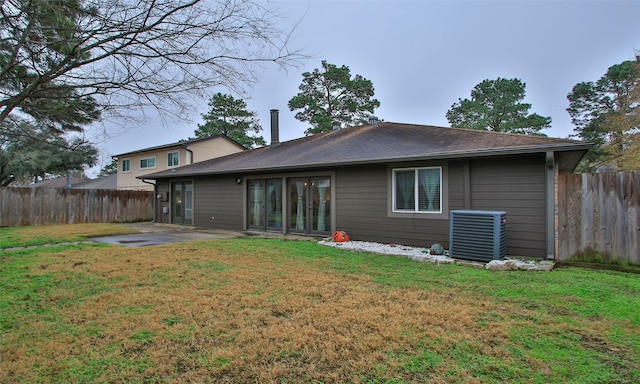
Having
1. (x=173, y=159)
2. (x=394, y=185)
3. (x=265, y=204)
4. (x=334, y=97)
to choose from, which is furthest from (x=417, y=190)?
(x=334, y=97)

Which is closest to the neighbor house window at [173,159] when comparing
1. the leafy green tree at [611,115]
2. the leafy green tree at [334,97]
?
the leafy green tree at [334,97]

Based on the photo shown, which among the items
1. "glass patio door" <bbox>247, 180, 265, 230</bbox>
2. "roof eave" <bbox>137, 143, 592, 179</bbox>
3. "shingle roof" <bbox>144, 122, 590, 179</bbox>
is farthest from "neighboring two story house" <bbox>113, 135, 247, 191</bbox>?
"roof eave" <bbox>137, 143, 592, 179</bbox>

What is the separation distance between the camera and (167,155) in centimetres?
1977

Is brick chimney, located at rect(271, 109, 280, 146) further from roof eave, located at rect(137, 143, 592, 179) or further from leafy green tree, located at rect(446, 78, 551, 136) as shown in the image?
leafy green tree, located at rect(446, 78, 551, 136)

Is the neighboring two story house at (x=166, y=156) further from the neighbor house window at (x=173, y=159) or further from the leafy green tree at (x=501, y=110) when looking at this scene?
the leafy green tree at (x=501, y=110)

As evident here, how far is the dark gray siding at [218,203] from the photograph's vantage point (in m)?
11.1

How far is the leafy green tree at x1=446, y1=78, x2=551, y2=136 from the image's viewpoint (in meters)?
22.7

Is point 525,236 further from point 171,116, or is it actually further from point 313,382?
point 171,116

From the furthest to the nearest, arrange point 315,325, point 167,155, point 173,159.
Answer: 1. point 167,155
2. point 173,159
3. point 315,325

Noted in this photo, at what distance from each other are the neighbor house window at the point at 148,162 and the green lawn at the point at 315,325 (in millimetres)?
16638

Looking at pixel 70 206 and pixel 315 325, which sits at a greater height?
pixel 70 206

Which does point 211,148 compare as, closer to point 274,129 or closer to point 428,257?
point 274,129

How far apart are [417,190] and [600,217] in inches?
125

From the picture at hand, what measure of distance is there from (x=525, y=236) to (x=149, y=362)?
6341 millimetres
